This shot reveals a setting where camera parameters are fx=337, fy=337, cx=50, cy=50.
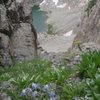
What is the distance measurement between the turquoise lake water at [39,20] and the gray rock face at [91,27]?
3320 cm

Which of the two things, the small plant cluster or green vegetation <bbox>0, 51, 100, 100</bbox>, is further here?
green vegetation <bbox>0, 51, 100, 100</bbox>

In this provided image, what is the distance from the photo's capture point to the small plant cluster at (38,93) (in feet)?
14.3

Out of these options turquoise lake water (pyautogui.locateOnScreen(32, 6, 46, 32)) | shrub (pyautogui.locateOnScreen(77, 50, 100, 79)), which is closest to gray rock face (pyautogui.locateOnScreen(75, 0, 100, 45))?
shrub (pyautogui.locateOnScreen(77, 50, 100, 79))

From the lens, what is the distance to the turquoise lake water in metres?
53.6

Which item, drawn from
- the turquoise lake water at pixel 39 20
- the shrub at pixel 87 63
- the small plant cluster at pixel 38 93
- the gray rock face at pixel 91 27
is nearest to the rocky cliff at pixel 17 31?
the gray rock face at pixel 91 27

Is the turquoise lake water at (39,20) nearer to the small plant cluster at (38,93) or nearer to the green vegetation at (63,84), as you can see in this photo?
the green vegetation at (63,84)

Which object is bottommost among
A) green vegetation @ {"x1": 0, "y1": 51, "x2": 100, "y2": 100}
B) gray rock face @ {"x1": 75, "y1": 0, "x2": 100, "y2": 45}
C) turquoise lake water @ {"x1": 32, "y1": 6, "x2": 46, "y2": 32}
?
turquoise lake water @ {"x1": 32, "y1": 6, "x2": 46, "y2": 32}

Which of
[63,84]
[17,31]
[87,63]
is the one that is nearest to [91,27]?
[17,31]

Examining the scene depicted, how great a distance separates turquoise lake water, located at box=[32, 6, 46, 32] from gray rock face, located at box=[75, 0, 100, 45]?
3320cm

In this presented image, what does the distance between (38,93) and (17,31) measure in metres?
8.87

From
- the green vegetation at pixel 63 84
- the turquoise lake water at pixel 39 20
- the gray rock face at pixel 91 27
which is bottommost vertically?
the turquoise lake water at pixel 39 20

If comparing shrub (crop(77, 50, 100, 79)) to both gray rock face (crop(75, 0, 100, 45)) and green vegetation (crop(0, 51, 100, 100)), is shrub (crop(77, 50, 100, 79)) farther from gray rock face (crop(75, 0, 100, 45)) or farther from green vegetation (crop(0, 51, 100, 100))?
gray rock face (crop(75, 0, 100, 45))

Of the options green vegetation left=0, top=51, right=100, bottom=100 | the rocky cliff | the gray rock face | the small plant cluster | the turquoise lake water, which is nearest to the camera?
the small plant cluster

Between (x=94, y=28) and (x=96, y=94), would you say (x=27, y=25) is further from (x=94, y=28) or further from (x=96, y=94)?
(x=96, y=94)
